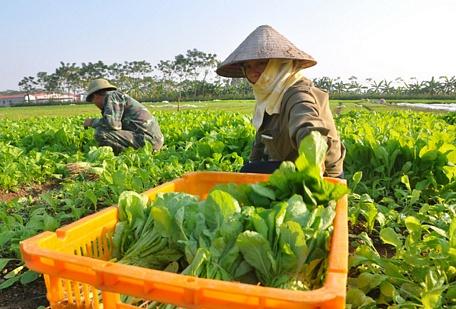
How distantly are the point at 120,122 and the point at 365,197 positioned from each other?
404 cm

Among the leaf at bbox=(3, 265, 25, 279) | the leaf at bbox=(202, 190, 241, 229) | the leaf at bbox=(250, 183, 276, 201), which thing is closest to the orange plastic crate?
the leaf at bbox=(250, 183, 276, 201)

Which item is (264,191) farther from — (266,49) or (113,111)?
(113,111)

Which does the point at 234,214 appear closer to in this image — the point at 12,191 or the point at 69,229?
the point at 69,229

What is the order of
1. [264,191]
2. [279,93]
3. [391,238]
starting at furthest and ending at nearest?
[279,93]
[391,238]
[264,191]

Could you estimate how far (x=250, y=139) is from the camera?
562 cm

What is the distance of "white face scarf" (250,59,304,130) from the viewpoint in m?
2.58

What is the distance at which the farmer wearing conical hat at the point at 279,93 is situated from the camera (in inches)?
96.3

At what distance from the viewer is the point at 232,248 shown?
1.32 m

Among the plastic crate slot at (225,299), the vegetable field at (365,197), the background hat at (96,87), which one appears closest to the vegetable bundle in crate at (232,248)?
the plastic crate slot at (225,299)

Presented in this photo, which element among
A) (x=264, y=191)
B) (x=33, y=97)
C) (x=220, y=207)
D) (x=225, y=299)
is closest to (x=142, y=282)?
(x=225, y=299)

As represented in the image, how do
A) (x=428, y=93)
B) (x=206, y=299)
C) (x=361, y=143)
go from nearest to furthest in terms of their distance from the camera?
(x=206, y=299), (x=361, y=143), (x=428, y=93)

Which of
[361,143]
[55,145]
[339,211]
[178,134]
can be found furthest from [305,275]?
[55,145]

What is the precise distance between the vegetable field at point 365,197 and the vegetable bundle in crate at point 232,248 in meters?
0.47

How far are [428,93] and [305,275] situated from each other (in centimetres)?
5957
